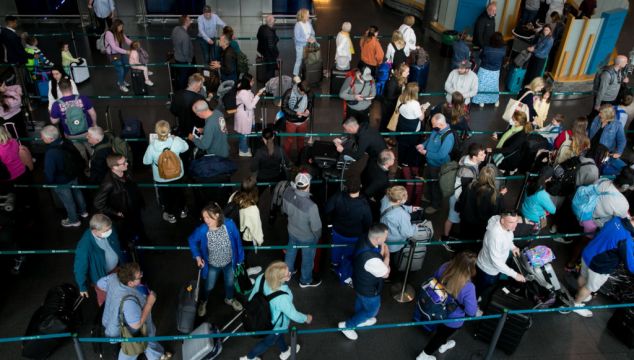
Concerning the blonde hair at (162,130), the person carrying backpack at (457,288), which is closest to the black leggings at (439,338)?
the person carrying backpack at (457,288)

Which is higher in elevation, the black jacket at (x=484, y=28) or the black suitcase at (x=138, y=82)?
the black jacket at (x=484, y=28)

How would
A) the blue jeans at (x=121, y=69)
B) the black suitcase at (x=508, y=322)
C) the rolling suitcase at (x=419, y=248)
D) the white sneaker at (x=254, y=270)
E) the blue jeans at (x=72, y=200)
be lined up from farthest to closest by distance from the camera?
the blue jeans at (x=121, y=69) < the blue jeans at (x=72, y=200) < the white sneaker at (x=254, y=270) < the rolling suitcase at (x=419, y=248) < the black suitcase at (x=508, y=322)

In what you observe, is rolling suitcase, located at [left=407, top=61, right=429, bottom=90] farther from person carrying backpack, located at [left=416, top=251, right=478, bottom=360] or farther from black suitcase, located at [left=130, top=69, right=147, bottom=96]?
person carrying backpack, located at [left=416, top=251, right=478, bottom=360]

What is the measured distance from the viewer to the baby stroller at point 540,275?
634 cm

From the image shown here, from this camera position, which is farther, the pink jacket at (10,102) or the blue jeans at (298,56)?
the blue jeans at (298,56)

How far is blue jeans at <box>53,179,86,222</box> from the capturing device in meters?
7.41

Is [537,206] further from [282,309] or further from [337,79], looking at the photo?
[337,79]

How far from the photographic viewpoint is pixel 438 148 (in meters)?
7.64

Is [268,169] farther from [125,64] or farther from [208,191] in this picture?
[125,64]

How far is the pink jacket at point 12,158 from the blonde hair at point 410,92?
5.38 meters

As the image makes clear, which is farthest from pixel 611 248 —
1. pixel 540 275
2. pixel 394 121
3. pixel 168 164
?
pixel 168 164

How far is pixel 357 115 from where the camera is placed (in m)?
9.39

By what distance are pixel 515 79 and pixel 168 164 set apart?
27.5ft

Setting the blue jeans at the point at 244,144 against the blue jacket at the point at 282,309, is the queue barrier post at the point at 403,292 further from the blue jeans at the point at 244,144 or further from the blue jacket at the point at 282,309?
the blue jeans at the point at 244,144
